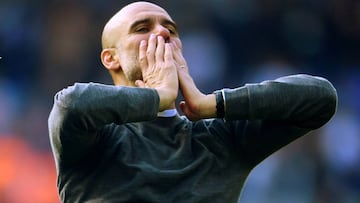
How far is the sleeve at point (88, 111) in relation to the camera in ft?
6.57

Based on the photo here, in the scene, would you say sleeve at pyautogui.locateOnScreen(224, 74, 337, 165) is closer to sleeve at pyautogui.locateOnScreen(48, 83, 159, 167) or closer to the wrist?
the wrist

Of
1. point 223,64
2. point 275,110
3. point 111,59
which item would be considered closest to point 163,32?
point 111,59

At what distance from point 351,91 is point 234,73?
64 cm

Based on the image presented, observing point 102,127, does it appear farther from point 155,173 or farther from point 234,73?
point 234,73

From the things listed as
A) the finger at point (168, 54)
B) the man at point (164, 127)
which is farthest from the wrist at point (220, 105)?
the finger at point (168, 54)

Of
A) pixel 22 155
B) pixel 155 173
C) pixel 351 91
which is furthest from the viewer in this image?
pixel 351 91

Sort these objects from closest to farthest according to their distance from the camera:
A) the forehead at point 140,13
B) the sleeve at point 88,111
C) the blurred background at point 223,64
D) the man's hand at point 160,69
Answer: the sleeve at point 88,111 < the man's hand at point 160,69 < the forehead at point 140,13 < the blurred background at point 223,64

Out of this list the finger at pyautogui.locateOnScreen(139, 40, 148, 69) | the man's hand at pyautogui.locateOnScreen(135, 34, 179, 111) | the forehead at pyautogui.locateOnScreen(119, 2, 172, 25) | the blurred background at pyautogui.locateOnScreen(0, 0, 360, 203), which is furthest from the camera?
the blurred background at pyautogui.locateOnScreen(0, 0, 360, 203)

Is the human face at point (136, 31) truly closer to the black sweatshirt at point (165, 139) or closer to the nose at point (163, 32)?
the nose at point (163, 32)

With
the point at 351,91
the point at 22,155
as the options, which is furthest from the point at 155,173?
the point at 351,91

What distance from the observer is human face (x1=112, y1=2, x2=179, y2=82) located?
2.30 m

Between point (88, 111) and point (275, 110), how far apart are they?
1.45 feet

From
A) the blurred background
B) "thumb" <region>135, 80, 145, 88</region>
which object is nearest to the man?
"thumb" <region>135, 80, 145, 88</region>

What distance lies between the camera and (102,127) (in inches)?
84.4
